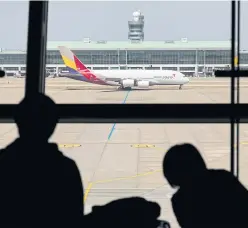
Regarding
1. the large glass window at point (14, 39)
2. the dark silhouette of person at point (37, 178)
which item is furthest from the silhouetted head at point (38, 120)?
the large glass window at point (14, 39)

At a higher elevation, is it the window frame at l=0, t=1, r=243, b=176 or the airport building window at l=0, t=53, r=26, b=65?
the airport building window at l=0, t=53, r=26, b=65

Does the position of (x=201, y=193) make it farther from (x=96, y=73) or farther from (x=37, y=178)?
(x=96, y=73)

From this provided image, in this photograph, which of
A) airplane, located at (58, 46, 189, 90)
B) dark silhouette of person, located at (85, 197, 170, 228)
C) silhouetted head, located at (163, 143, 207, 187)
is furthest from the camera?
airplane, located at (58, 46, 189, 90)

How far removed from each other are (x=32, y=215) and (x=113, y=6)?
0.80m

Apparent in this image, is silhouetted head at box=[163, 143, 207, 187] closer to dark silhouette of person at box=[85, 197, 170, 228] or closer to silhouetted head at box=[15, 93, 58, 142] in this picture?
dark silhouette of person at box=[85, 197, 170, 228]

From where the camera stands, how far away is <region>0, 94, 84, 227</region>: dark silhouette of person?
1553 millimetres

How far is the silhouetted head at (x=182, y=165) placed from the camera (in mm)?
1650

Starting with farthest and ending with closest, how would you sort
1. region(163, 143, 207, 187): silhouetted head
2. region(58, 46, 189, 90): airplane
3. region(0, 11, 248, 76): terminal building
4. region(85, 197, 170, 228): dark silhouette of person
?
1. region(58, 46, 189, 90): airplane
2. region(0, 11, 248, 76): terminal building
3. region(163, 143, 207, 187): silhouetted head
4. region(85, 197, 170, 228): dark silhouette of person

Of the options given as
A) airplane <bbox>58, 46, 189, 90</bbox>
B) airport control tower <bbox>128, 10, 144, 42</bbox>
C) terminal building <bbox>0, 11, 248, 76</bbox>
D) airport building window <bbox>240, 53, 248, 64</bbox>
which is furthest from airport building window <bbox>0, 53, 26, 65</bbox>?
airport building window <bbox>240, 53, 248, 64</bbox>

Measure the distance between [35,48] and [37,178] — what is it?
0.44 m

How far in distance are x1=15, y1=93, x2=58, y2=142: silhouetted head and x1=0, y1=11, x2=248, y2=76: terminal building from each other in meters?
0.19

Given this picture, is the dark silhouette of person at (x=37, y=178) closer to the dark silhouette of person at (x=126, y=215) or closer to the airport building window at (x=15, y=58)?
the dark silhouette of person at (x=126, y=215)

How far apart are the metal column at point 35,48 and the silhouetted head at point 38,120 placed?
0.31ft

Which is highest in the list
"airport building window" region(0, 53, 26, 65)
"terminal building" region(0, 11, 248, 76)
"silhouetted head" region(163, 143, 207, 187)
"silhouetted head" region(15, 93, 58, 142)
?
"terminal building" region(0, 11, 248, 76)
